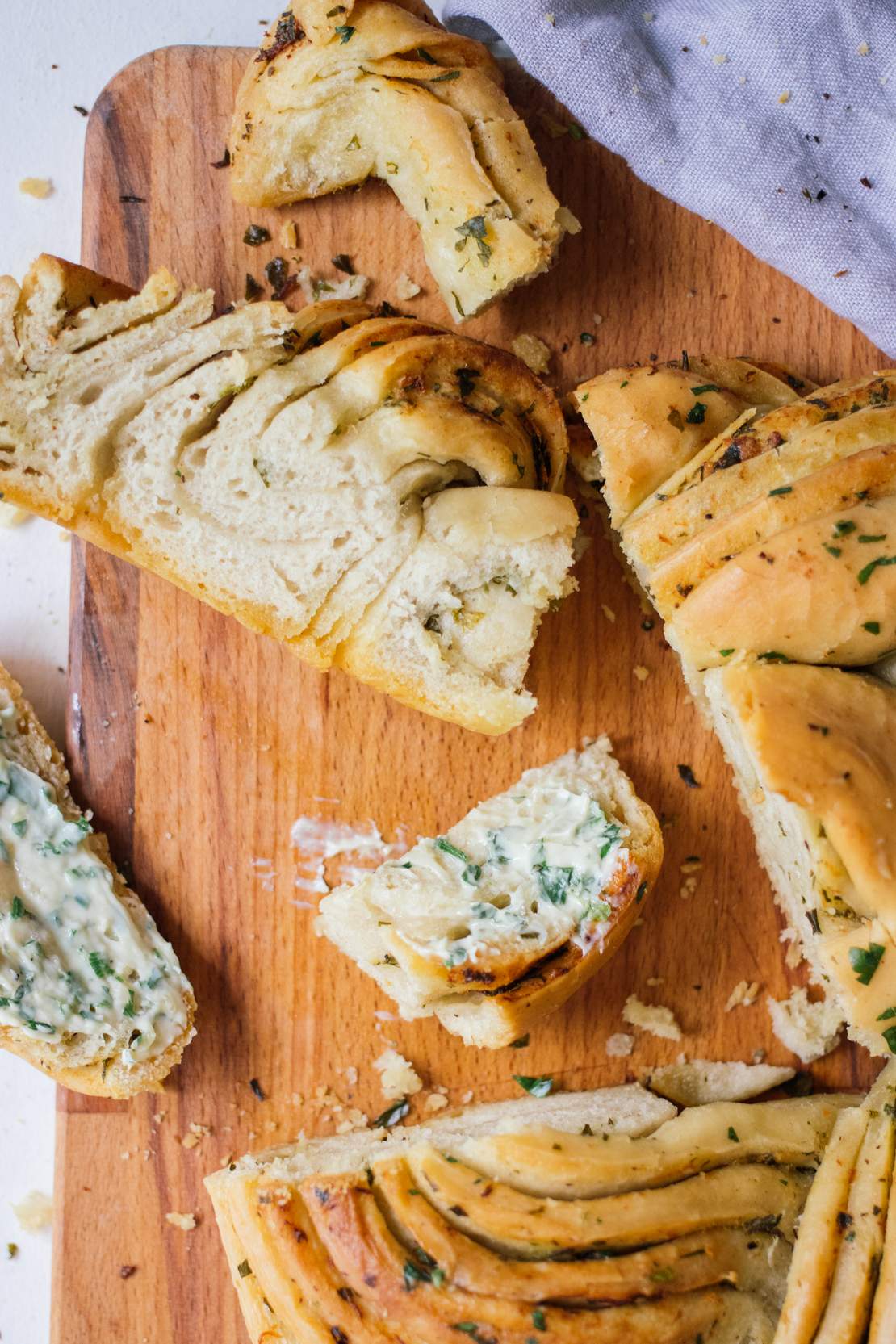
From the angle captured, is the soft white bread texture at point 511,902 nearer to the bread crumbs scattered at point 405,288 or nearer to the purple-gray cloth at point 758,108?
the bread crumbs scattered at point 405,288

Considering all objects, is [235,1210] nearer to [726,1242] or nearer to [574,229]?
[726,1242]

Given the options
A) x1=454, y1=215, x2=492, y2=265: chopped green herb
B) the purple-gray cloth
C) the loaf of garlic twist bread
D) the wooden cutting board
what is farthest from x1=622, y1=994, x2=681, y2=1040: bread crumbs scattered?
x1=454, y1=215, x2=492, y2=265: chopped green herb

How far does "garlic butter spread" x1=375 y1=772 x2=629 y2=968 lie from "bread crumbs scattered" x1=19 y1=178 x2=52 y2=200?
2484 millimetres

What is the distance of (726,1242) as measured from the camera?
3.31m

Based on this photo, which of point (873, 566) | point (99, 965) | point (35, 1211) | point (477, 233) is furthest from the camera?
point (35, 1211)

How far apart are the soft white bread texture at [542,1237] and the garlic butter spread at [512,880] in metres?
0.55

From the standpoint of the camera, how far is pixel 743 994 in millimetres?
3797

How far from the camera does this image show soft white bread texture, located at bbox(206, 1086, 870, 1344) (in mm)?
3213

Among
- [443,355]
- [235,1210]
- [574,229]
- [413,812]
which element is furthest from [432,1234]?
[574,229]

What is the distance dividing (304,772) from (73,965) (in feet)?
2.92

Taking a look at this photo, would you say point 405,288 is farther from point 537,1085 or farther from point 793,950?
point 537,1085

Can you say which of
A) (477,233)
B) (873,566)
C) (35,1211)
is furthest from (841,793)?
(35,1211)

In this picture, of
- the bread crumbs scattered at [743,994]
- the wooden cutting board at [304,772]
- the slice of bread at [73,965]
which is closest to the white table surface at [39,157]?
the wooden cutting board at [304,772]

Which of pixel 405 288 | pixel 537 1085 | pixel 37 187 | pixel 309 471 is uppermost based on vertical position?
pixel 37 187
